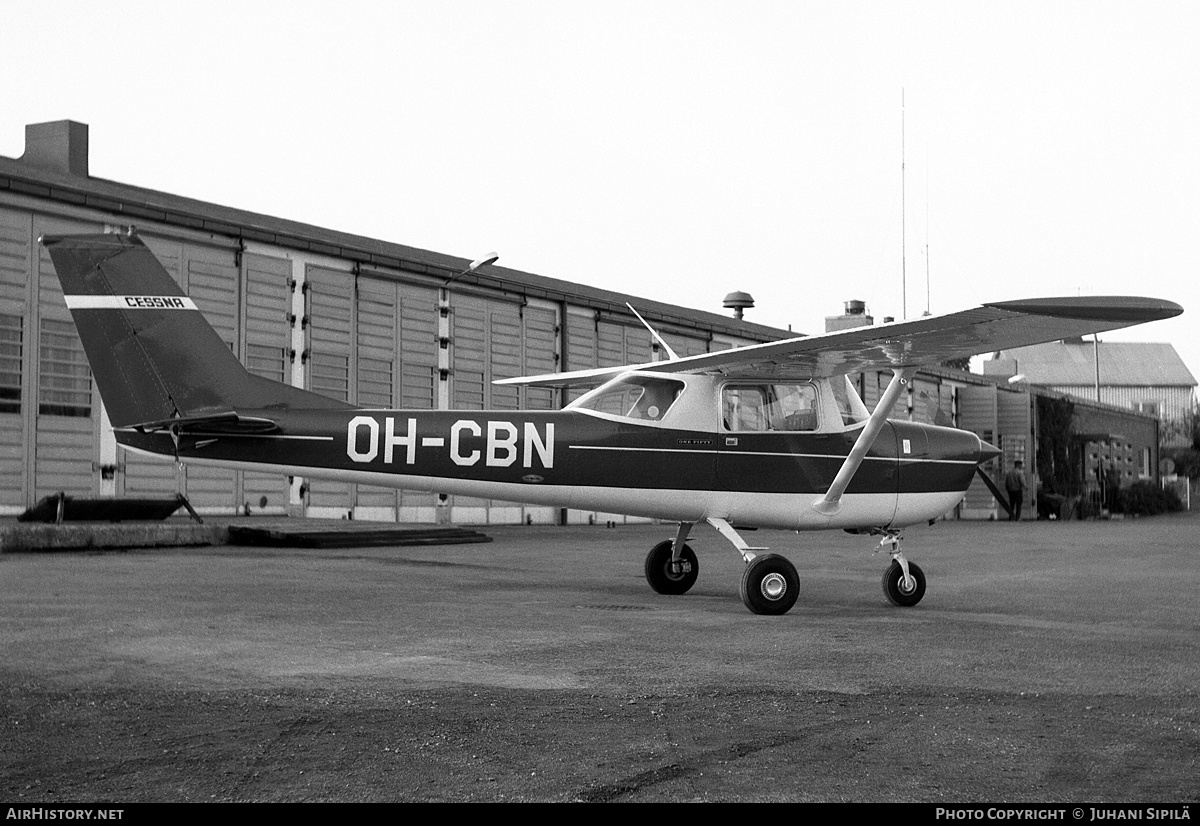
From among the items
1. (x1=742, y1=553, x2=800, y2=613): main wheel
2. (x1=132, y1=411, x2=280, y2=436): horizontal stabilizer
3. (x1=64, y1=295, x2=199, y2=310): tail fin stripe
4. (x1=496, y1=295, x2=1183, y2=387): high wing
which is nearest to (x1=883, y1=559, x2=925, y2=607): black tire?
(x1=742, y1=553, x2=800, y2=613): main wheel

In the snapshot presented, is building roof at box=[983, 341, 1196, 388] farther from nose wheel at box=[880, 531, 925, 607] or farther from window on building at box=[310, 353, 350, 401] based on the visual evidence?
nose wheel at box=[880, 531, 925, 607]

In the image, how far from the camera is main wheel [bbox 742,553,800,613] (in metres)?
9.39

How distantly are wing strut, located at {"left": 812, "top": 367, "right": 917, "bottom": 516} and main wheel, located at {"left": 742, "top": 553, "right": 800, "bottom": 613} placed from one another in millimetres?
1263

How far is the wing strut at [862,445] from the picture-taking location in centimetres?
1012

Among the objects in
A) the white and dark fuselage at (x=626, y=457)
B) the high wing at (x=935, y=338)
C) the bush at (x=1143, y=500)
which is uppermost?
the high wing at (x=935, y=338)

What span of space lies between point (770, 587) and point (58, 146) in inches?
634

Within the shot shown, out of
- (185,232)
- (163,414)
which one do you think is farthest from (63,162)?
(163,414)

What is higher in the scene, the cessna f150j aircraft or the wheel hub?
the cessna f150j aircraft

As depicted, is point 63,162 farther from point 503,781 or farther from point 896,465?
point 503,781

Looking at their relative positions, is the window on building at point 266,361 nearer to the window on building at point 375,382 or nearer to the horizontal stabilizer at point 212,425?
the window on building at point 375,382

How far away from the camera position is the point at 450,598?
9.84m

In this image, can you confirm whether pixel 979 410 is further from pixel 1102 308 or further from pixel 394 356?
pixel 1102 308

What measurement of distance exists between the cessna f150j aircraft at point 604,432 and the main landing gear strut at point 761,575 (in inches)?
0.7

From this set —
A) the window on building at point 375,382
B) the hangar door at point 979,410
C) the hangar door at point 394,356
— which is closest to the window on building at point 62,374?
the hangar door at point 394,356
